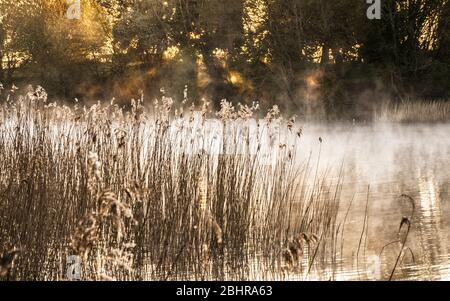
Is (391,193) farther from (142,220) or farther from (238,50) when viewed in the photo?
(238,50)

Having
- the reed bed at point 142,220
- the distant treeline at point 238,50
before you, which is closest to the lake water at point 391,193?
the reed bed at point 142,220

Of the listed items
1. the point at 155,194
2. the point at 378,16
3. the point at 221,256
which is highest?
the point at 378,16

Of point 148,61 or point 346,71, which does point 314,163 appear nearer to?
point 346,71

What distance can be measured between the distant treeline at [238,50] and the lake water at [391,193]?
56.2 inches

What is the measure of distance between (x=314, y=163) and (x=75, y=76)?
8.99 m

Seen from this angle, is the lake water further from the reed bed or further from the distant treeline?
the distant treeline

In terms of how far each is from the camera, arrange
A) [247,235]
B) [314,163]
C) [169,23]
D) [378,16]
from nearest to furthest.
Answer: [247,235] < [314,163] < [378,16] < [169,23]

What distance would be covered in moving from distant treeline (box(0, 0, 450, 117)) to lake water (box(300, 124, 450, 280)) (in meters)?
1.43

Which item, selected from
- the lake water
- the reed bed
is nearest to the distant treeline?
the lake water

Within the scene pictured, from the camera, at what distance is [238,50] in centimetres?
1490

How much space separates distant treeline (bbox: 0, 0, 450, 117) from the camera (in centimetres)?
1415

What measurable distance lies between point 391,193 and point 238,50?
29.2ft
